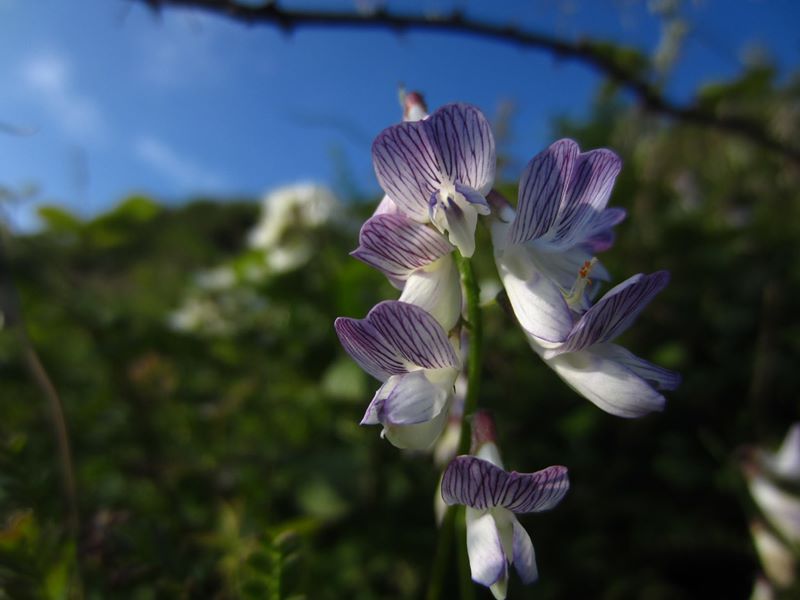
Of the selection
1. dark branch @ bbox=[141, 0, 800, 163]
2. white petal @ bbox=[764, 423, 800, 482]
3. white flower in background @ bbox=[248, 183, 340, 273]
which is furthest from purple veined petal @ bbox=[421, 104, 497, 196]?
white flower in background @ bbox=[248, 183, 340, 273]

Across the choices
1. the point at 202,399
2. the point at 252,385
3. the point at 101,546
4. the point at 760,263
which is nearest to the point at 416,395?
the point at 101,546

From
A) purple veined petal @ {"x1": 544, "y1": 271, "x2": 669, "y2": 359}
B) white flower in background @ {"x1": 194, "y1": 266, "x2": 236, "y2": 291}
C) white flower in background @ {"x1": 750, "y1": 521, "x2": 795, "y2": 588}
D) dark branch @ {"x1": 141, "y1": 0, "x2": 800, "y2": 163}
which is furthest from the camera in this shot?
white flower in background @ {"x1": 194, "y1": 266, "x2": 236, "y2": 291}

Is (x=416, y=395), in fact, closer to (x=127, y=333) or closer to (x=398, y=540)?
(x=398, y=540)

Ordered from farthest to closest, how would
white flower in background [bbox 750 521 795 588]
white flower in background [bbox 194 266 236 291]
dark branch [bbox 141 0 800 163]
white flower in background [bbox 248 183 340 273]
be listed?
white flower in background [bbox 194 266 236 291]
white flower in background [bbox 248 183 340 273]
white flower in background [bbox 750 521 795 588]
dark branch [bbox 141 0 800 163]

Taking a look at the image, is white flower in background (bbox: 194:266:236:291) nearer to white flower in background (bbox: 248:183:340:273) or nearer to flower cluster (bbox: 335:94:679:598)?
white flower in background (bbox: 248:183:340:273)

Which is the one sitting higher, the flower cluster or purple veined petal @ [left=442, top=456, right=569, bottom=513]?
the flower cluster

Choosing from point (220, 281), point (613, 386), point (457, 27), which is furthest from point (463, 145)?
point (220, 281)

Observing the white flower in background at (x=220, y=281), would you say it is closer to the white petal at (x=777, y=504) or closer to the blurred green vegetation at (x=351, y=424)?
the blurred green vegetation at (x=351, y=424)
